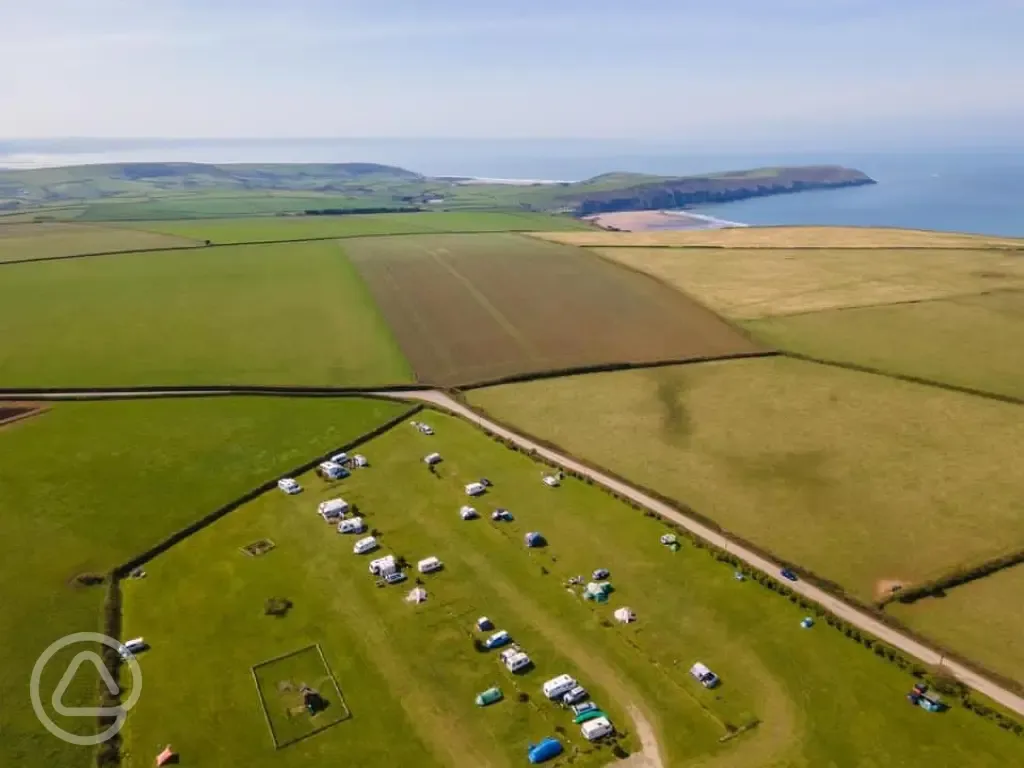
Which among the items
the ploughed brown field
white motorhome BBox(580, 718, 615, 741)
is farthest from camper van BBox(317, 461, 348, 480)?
white motorhome BBox(580, 718, 615, 741)

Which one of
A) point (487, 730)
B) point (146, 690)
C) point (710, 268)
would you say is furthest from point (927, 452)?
point (710, 268)

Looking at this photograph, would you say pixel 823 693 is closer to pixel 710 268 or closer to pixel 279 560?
pixel 279 560

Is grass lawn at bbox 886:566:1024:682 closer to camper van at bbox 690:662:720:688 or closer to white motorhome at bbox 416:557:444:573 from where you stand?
camper van at bbox 690:662:720:688

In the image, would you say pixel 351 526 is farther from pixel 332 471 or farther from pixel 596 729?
pixel 596 729

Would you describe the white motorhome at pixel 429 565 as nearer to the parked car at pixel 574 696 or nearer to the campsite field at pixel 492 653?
the campsite field at pixel 492 653

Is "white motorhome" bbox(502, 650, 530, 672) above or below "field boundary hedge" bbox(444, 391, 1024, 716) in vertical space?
below

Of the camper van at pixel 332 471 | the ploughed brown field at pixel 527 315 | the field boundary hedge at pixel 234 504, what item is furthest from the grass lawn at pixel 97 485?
the ploughed brown field at pixel 527 315
